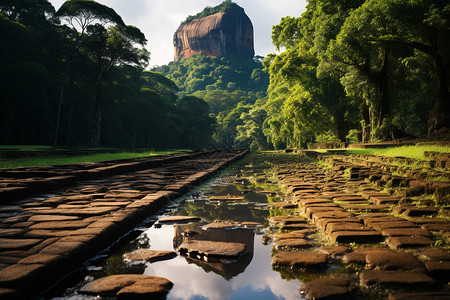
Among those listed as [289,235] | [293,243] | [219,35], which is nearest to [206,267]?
[293,243]

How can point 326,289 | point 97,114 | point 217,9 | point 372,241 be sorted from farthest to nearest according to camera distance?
point 217,9, point 97,114, point 372,241, point 326,289

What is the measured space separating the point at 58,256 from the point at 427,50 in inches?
545

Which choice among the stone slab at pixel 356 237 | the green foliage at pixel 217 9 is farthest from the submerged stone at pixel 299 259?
the green foliage at pixel 217 9

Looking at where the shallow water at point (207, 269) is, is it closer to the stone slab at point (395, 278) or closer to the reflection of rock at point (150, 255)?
the reflection of rock at point (150, 255)

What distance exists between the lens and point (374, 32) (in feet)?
40.3

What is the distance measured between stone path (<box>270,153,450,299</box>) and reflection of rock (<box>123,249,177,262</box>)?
2.32ft

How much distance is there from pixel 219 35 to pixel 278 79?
9997cm

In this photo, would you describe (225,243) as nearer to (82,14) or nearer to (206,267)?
(206,267)

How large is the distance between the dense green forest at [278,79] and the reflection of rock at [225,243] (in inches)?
403

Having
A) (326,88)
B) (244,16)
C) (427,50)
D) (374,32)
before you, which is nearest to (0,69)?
(326,88)

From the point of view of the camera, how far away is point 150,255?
7.29ft

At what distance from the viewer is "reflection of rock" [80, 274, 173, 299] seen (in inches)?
64.0

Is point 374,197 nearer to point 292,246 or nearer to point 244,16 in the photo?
point 292,246

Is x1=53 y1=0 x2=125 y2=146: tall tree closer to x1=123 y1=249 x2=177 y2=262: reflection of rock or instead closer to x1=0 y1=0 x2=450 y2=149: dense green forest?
x1=0 y1=0 x2=450 y2=149: dense green forest
